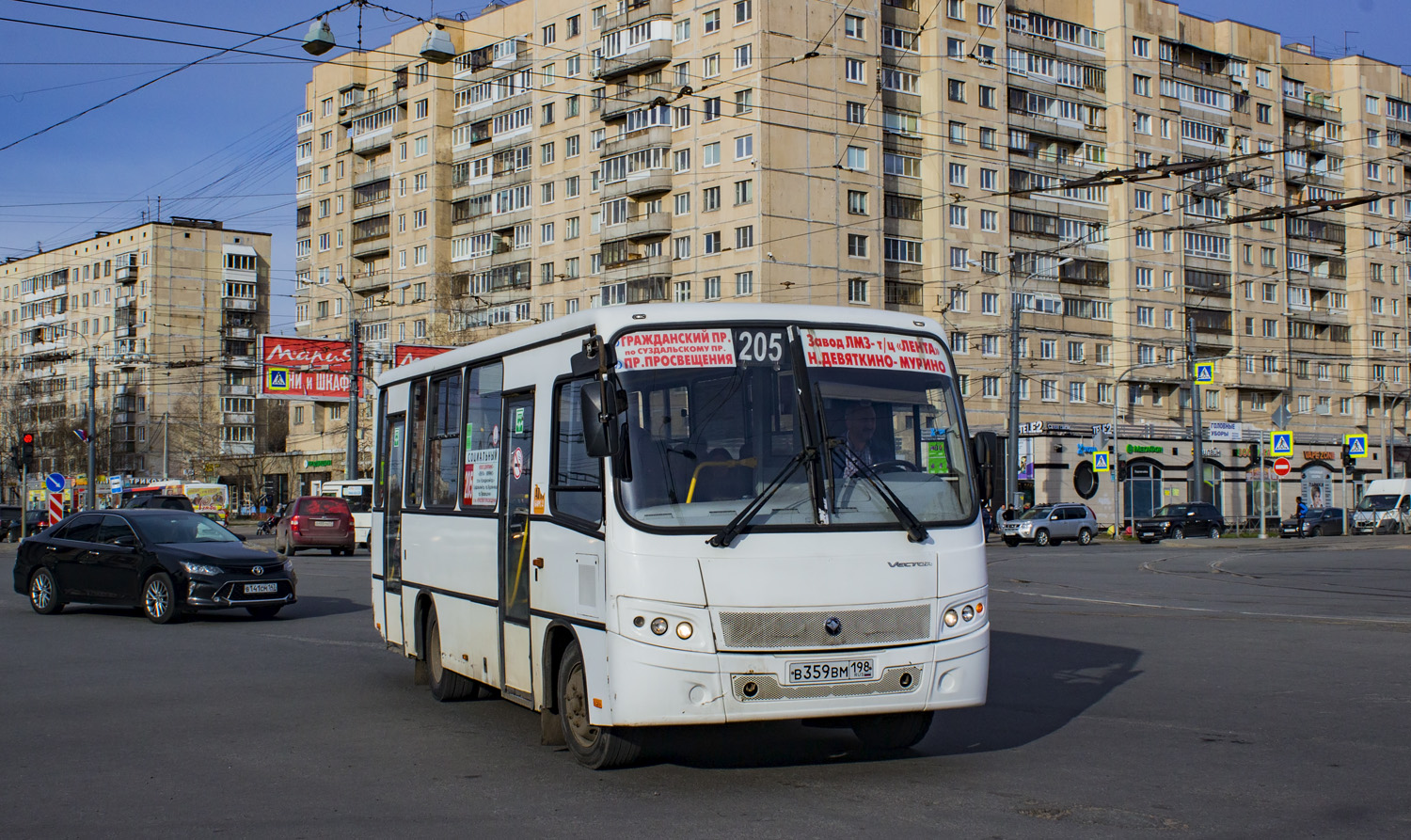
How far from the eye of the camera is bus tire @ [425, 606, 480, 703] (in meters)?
10.6

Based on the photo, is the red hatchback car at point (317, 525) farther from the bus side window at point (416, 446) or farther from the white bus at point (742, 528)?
the white bus at point (742, 528)

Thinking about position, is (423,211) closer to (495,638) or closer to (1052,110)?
(1052,110)

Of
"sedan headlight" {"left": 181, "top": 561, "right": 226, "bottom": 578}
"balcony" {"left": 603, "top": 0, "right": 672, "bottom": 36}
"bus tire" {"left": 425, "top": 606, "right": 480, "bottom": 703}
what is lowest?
"bus tire" {"left": 425, "top": 606, "right": 480, "bottom": 703}

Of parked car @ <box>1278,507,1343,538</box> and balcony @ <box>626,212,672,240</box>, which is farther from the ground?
balcony @ <box>626,212,672,240</box>

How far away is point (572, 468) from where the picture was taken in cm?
816

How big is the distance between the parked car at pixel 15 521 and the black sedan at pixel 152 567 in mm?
41405

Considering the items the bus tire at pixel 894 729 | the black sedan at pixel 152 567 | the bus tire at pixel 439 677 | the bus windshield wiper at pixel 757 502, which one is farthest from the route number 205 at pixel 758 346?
the black sedan at pixel 152 567

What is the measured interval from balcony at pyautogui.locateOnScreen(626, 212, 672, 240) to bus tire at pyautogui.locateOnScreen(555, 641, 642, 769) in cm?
5809

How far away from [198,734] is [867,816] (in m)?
4.96

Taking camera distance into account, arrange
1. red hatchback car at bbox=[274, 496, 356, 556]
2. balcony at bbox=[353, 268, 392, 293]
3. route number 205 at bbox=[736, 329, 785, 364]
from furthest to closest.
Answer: balcony at bbox=[353, 268, 392, 293]
red hatchback car at bbox=[274, 496, 356, 556]
route number 205 at bbox=[736, 329, 785, 364]

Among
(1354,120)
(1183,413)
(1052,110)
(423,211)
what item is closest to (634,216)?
(423,211)

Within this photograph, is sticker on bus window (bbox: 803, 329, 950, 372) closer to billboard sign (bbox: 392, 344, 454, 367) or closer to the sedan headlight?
the sedan headlight

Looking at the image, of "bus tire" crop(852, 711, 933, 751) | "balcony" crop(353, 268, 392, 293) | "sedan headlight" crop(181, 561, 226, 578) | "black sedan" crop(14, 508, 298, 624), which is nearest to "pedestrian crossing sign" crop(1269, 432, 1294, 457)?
"black sedan" crop(14, 508, 298, 624)

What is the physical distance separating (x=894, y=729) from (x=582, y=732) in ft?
6.06
